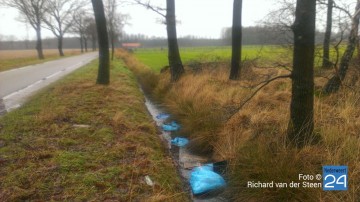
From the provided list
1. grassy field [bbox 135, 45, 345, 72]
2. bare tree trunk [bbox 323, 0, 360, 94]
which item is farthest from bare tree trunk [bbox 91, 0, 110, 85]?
bare tree trunk [bbox 323, 0, 360, 94]

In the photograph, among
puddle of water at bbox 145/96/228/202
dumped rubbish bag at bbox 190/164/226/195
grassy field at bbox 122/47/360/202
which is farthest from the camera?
dumped rubbish bag at bbox 190/164/226/195

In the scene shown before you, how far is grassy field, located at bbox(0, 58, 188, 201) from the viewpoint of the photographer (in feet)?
12.5

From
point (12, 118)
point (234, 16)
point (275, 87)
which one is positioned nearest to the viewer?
point (12, 118)

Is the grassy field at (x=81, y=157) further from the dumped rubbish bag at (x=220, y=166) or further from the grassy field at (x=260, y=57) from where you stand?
the grassy field at (x=260, y=57)

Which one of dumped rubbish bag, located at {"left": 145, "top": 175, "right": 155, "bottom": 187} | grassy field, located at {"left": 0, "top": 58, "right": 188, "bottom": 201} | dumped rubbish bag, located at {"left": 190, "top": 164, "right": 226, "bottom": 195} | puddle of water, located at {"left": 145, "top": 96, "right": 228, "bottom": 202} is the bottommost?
puddle of water, located at {"left": 145, "top": 96, "right": 228, "bottom": 202}

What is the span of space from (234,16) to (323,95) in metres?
5.29

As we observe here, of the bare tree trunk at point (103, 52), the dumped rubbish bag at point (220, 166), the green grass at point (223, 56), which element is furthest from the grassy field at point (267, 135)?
the bare tree trunk at point (103, 52)

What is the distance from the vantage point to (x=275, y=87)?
9.55 metres

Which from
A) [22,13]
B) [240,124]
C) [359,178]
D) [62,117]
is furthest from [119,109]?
[22,13]

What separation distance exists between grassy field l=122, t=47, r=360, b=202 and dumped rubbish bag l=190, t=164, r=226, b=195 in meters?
0.19

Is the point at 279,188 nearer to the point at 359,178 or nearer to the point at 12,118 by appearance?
the point at 359,178

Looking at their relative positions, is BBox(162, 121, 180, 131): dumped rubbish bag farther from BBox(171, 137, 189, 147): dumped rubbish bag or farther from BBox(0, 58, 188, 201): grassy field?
BBox(171, 137, 189, 147): dumped rubbish bag

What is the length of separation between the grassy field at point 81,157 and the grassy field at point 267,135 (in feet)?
3.09

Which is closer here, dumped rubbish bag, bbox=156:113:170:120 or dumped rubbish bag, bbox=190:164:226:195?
dumped rubbish bag, bbox=190:164:226:195
